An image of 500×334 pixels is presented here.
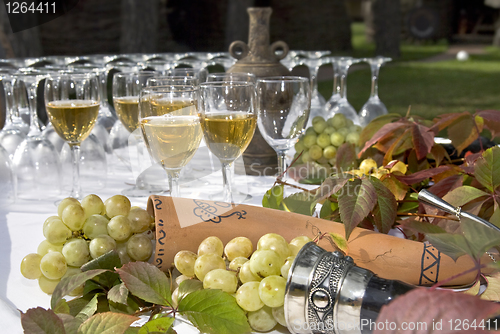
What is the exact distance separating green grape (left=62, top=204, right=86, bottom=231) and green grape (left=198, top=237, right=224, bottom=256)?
0.21 meters

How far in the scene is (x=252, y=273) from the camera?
23.0 inches

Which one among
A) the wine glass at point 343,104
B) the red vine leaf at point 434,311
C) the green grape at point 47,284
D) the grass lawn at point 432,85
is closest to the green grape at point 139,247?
the green grape at point 47,284

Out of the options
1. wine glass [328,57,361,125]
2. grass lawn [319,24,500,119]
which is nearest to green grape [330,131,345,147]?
wine glass [328,57,361,125]

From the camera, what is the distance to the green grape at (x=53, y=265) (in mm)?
670

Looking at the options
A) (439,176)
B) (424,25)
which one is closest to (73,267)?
(439,176)

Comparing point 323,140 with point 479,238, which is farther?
point 323,140

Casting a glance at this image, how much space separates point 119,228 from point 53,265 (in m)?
0.10

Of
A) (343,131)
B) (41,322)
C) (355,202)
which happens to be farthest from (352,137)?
(41,322)

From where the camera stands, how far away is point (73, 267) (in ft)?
2.33

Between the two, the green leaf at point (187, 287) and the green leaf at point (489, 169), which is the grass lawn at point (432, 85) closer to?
the green leaf at point (489, 169)

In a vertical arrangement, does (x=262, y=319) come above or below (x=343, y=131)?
below

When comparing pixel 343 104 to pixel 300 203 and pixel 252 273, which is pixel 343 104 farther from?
pixel 252 273

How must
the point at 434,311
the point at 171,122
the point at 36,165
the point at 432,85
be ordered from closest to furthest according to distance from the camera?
A: the point at 434,311
the point at 171,122
the point at 36,165
the point at 432,85

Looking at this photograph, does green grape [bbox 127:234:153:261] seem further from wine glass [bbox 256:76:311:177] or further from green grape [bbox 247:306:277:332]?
wine glass [bbox 256:76:311:177]
